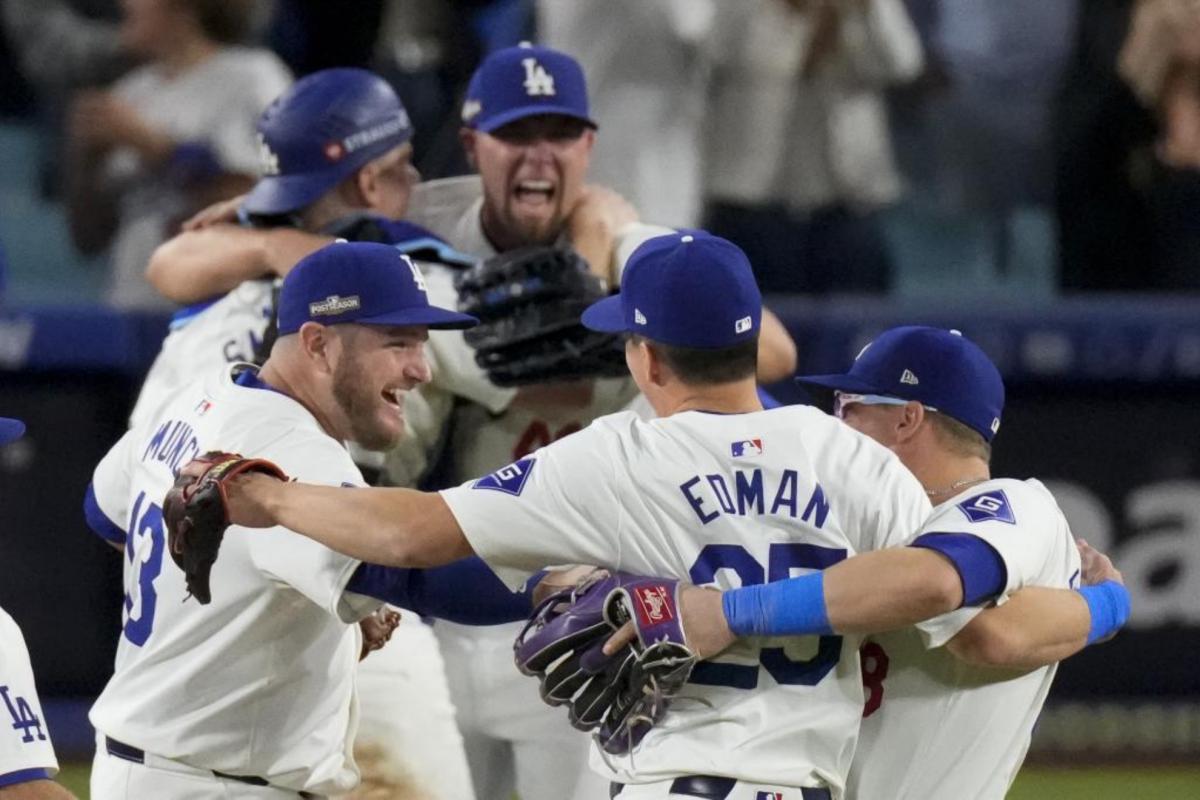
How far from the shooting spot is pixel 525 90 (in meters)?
6.20

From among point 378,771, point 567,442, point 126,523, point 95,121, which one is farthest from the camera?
point 95,121

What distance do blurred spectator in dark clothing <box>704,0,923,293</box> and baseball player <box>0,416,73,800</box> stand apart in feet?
17.1

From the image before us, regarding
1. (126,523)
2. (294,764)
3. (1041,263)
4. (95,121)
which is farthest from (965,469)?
(95,121)

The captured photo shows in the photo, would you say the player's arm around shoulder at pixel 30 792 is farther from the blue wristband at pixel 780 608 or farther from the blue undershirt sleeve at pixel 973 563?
the blue undershirt sleeve at pixel 973 563

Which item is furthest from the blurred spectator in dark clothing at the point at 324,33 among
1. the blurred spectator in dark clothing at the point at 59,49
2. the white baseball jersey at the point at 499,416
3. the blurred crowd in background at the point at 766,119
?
the white baseball jersey at the point at 499,416

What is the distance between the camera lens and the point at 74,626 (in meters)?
8.58

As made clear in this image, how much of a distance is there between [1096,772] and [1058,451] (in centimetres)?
125

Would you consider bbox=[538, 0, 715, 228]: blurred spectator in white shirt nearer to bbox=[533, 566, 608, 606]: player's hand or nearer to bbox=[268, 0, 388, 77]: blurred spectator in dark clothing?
bbox=[268, 0, 388, 77]: blurred spectator in dark clothing

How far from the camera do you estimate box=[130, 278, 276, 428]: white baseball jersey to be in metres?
6.03

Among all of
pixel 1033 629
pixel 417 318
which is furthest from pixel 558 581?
pixel 1033 629

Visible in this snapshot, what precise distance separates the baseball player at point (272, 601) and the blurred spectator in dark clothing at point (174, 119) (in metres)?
4.18

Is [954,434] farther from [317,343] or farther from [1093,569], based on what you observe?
[317,343]

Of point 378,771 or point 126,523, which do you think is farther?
point 378,771

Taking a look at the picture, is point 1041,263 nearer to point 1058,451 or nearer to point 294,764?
point 1058,451
